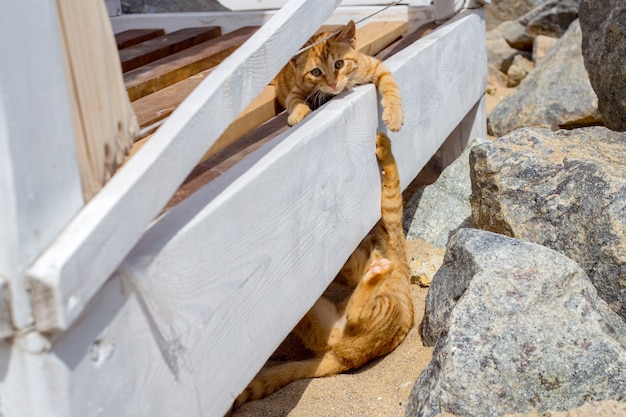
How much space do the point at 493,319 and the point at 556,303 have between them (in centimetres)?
26

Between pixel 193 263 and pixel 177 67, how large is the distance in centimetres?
179

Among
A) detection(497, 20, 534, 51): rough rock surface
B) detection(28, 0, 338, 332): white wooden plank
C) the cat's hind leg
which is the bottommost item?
Answer: detection(497, 20, 534, 51): rough rock surface

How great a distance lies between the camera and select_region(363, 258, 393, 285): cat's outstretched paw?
350cm

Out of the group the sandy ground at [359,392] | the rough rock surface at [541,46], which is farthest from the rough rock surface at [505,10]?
the sandy ground at [359,392]

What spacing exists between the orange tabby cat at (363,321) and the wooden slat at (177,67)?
0.93m

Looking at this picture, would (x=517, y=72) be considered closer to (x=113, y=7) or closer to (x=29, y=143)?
(x=113, y=7)

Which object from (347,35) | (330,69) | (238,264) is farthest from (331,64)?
(238,264)

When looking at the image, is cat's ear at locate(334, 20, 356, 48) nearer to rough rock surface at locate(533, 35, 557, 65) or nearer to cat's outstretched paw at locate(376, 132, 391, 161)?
cat's outstretched paw at locate(376, 132, 391, 161)

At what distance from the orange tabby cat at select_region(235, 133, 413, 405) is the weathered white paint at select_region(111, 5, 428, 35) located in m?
1.59

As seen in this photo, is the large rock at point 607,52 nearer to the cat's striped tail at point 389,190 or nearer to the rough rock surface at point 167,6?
the cat's striped tail at point 389,190

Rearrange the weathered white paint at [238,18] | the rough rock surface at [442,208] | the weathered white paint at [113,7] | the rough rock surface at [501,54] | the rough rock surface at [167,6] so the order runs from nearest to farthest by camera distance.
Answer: the rough rock surface at [442,208]
the weathered white paint at [238,18]
the weathered white paint at [113,7]
the rough rock surface at [167,6]
the rough rock surface at [501,54]

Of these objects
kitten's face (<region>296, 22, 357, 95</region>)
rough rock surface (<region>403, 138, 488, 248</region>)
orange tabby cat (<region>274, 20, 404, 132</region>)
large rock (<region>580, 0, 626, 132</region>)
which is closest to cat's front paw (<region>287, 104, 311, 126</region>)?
orange tabby cat (<region>274, 20, 404, 132</region>)

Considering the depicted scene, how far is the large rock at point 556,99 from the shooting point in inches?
234

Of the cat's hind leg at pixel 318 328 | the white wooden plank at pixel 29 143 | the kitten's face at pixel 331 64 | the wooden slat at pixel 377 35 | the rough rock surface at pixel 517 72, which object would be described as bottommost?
the rough rock surface at pixel 517 72
